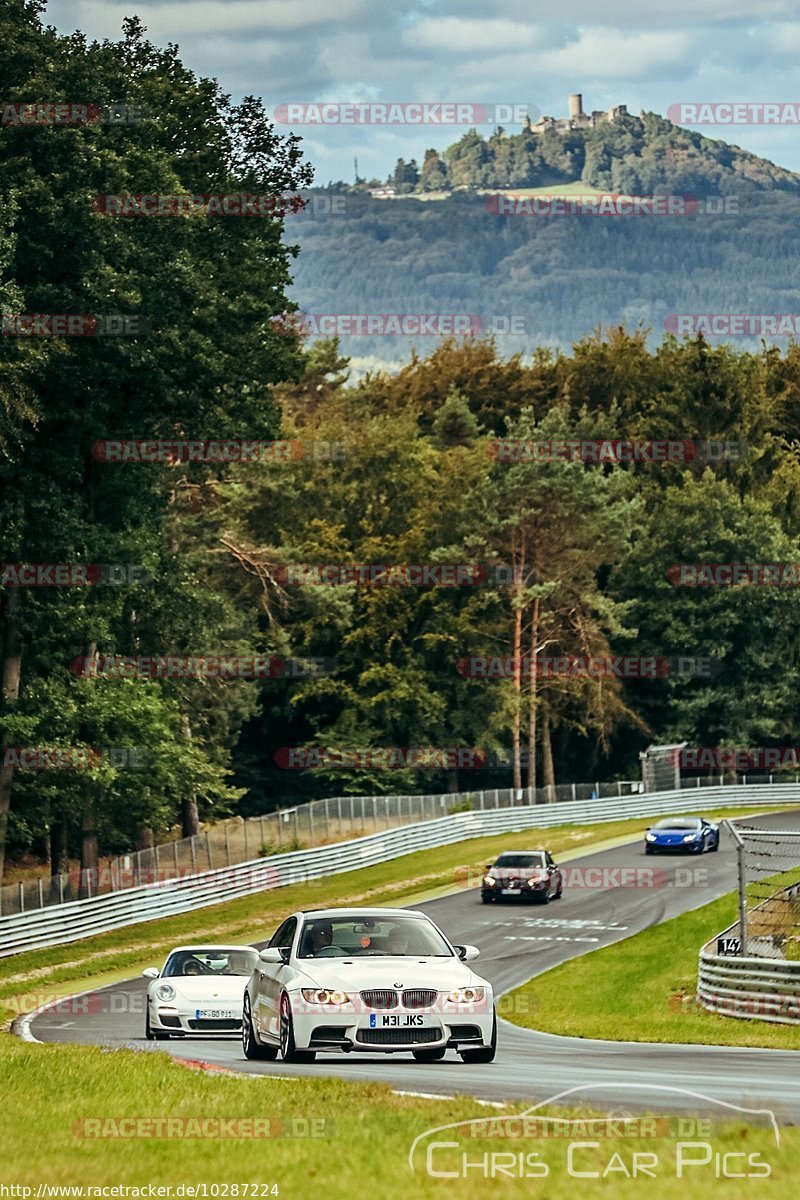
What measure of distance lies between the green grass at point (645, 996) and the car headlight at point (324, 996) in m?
6.96

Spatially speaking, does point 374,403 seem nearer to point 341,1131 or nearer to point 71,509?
point 71,509

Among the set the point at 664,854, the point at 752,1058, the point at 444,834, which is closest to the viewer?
the point at 752,1058

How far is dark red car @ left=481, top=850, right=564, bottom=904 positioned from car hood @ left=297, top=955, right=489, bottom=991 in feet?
106

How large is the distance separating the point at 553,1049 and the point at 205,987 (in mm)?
4874

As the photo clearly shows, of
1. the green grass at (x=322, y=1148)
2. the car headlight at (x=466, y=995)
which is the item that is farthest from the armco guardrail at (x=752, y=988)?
the green grass at (x=322, y=1148)

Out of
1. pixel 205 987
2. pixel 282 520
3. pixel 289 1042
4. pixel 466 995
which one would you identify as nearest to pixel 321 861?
pixel 282 520

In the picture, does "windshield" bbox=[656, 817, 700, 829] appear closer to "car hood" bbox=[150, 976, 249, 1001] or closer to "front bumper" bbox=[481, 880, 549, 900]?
"front bumper" bbox=[481, 880, 549, 900]

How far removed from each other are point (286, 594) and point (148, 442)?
29882 mm

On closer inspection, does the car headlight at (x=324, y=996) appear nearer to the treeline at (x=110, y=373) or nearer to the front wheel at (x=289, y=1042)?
the front wheel at (x=289, y=1042)

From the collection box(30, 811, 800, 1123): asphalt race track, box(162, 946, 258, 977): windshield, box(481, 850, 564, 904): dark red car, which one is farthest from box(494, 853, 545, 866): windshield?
box(162, 946, 258, 977): windshield

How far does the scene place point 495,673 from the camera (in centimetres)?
8706

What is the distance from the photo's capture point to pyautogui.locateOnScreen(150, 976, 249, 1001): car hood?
2316cm

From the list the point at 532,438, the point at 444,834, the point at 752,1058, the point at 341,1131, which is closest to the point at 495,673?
the point at 532,438

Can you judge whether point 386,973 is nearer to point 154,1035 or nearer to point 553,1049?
point 553,1049
